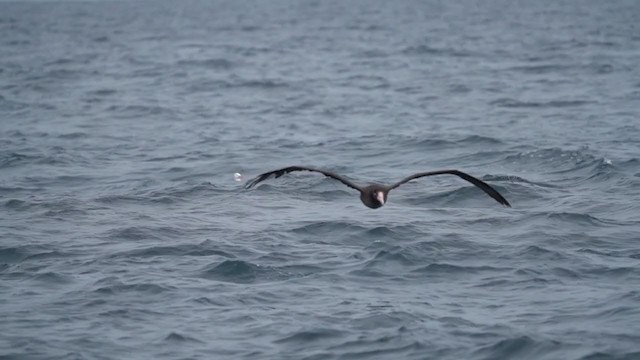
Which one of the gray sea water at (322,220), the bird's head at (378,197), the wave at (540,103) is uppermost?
the bird's head at (378,197)

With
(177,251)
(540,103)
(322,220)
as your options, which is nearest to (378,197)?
(177,251)

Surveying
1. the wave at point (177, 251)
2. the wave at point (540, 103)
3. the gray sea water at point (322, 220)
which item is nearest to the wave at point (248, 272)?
the gray sea water at point (322, 220)

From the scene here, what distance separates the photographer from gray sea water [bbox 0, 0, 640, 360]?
43.5 feet

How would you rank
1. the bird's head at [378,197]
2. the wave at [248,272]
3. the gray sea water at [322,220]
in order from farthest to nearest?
the wave at [248,272]
the bird's head at [378,197]
the gray sea water at [322,220]

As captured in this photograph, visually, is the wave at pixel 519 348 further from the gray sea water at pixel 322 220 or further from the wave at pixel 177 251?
the wave at pixel 177 251

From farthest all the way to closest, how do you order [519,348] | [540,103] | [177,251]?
[540,103] → [177,251] → [519,348]

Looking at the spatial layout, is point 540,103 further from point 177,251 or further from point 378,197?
point 378,197

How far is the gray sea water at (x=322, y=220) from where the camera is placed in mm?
13250

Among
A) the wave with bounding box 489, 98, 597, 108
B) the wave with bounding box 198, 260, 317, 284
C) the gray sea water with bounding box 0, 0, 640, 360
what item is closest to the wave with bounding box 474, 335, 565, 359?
the gray sea water with bounding box 0, 0, 640, 360

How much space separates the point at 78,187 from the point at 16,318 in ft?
26.2

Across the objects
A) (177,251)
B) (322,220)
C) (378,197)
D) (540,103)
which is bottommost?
(540,103)

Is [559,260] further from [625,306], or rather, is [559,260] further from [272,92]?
[272,92]

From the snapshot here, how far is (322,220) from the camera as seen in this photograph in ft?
60.2

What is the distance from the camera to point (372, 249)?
1655cm
